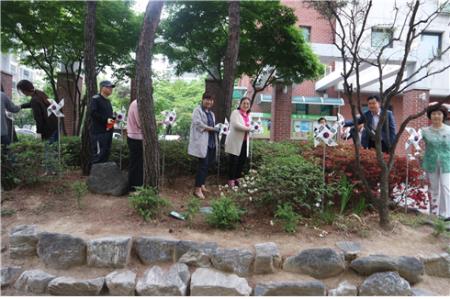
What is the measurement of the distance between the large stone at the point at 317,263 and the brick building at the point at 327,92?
11116 millimetres

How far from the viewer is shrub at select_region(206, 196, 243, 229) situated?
3951 mm

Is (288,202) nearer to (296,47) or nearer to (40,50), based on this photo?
(296,47)

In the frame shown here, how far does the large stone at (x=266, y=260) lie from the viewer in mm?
3441

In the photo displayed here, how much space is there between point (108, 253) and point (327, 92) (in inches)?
784

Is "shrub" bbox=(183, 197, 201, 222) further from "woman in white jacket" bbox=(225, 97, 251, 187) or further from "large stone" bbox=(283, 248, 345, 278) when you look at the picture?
"woman in white jacket" bbox=(225, 97, 251, 187)

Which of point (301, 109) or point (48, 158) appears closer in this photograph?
point (48, 158)

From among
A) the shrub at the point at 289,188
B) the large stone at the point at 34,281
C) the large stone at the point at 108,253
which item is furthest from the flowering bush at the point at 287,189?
the large stone at the point at 34,281

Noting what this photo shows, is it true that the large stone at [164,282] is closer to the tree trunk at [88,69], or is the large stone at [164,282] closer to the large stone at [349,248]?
the large stone at [349,248]

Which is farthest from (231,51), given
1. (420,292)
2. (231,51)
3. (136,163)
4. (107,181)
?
(420,292)

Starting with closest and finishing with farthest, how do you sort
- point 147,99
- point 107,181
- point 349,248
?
point 349,248, point 147,99, point 107,181


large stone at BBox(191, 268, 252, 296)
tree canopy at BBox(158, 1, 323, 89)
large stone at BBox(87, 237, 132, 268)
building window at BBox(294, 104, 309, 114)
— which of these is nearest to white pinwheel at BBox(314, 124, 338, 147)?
large stone at BBox(191, 268, 252, 296)

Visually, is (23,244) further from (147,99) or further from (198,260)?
(147,99)

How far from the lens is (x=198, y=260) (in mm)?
3514

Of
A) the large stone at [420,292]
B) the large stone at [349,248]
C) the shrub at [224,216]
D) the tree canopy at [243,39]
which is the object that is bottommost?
the large stone at [420,292]
